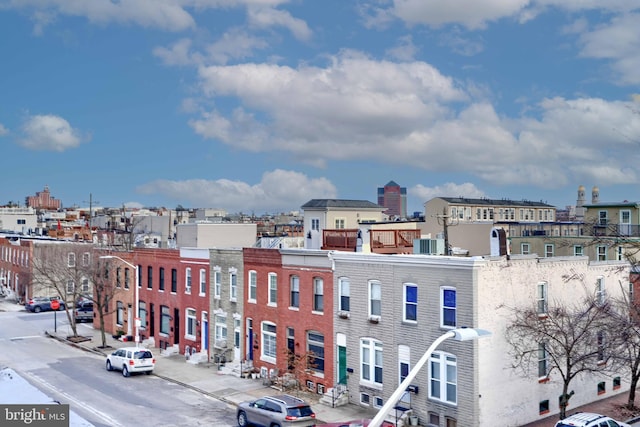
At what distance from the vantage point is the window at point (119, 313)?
5434cm

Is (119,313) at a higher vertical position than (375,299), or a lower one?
lower

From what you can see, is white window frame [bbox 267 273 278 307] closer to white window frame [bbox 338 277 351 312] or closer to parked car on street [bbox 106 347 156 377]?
white window frame [bbox 338 277 351 312]

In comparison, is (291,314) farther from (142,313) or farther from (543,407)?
(142,313)

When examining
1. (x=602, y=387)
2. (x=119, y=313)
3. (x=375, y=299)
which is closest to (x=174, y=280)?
(x=119, y=313)

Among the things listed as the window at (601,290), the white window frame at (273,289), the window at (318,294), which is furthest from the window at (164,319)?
the window at (601,290)

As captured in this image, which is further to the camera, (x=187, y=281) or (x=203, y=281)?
(x=187, y=281)

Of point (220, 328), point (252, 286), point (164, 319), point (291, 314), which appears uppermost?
point (252, 286)

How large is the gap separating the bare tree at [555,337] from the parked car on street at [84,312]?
142ft

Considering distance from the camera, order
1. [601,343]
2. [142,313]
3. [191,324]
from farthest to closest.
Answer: [142,313] → [191,324] → [601,343]

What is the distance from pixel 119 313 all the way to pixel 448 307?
36259 millimetres

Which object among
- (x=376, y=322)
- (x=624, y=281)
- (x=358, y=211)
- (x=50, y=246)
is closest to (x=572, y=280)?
(x=624, y=281)

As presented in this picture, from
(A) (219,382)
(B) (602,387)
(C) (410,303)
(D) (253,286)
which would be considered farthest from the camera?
(D) (253,286)

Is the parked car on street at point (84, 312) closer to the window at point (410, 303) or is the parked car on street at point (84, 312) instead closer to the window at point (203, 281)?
the window at point (203, 281)

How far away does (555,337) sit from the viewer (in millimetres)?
27016
